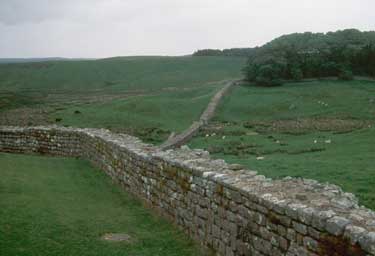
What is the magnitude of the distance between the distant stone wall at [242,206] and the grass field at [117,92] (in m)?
20.8

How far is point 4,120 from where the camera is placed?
4128 cm

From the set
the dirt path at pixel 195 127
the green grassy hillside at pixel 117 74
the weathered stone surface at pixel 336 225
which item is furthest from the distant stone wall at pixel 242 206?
the green grassy hillside at pixel 117 74

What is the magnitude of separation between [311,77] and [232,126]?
30.4 meters

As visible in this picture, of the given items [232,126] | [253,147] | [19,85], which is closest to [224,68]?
[19,85]

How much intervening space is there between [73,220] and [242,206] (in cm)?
424

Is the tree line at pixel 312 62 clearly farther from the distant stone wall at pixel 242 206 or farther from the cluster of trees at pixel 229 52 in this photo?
the cluster of trees at pixel 229 52

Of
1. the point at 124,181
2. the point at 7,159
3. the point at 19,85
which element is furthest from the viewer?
the point at 19,85

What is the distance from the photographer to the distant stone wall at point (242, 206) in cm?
563

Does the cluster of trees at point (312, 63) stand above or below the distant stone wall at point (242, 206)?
above

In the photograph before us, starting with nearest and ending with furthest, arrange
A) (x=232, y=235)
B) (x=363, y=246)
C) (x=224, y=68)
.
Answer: (x=363, y=246), (x=232, y=235), (x=224, y=68)

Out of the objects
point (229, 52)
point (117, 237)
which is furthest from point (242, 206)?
point (229, 52)

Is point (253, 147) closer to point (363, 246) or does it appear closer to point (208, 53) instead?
point (363, 246)

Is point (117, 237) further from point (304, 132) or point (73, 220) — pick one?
point (304, 132)

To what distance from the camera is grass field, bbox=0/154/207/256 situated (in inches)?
340
